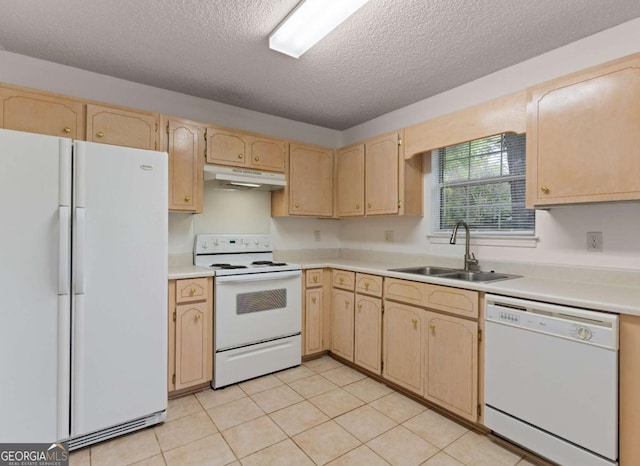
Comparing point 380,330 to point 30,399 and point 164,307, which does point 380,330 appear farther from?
point 30,399

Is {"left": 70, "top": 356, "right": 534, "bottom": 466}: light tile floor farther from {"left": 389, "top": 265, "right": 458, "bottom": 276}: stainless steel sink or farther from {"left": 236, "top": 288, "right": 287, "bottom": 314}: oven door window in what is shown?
{"left": 389, "top": 265, "right": 458, "bottom": 276}: stainless steel sink

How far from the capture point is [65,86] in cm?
254

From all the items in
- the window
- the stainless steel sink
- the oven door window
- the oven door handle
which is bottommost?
the oven door window

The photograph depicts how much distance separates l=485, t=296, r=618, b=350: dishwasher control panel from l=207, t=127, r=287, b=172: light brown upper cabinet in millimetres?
2208

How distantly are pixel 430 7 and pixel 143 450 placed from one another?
297 cm

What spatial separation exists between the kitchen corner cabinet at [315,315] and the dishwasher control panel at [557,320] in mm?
1611

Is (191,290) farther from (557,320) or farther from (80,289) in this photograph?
(557,320)

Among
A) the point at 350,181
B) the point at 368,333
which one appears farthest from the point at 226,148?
the point at 368,333

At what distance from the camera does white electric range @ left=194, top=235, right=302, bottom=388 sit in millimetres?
2625

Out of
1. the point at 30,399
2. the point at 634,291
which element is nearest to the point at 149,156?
the point at 30,399

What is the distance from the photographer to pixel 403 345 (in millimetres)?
2510

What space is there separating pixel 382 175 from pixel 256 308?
1.67 metres

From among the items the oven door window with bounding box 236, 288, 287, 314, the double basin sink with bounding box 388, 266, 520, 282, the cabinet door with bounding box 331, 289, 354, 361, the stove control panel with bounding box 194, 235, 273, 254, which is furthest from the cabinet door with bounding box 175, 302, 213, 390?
the double basin sink with bounding box 388, 266, 520, 282

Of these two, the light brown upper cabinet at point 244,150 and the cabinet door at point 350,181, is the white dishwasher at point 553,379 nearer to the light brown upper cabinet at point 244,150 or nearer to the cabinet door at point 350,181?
the cabinet door at point 350,181
